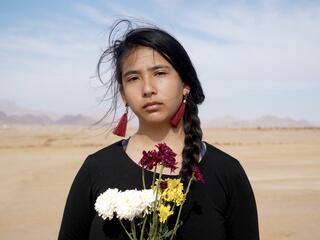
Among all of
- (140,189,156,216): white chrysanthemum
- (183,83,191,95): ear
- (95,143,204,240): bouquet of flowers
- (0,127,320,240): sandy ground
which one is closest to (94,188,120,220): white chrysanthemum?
(95,143,204,240): bouquet of flowers

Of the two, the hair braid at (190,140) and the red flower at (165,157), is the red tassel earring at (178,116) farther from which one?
the red flower at (165,157)

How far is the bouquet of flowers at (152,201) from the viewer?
6.09ft

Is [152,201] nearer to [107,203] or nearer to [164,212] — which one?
[164,212]

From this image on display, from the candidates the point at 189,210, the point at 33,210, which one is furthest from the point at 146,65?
the point at 33,210

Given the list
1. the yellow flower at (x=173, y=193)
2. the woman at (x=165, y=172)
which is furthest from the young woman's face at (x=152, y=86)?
the yellow flower at (x=173, y=193)

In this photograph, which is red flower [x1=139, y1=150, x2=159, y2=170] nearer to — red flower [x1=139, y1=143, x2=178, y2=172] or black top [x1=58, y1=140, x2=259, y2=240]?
red flower [x1=139, y1=143, x2=178, y2=172]

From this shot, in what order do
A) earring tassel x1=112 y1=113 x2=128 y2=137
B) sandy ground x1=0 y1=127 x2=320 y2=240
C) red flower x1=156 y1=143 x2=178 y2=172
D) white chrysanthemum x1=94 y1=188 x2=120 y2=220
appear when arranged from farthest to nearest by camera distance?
sandy ground x1=0 y1=127 x2=320 y2=240
earring tassel x1=112 y1=113 x2=128 y2=137
white chrysanthemum x1=94 y1=188 x2=120 y2=220
red flower x1=156 y1=143 x2=178 y2=172

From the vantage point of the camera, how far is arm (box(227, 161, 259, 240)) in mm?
2182

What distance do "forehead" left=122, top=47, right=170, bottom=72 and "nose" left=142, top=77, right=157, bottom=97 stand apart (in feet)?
0.21

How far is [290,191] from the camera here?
35.4 ft

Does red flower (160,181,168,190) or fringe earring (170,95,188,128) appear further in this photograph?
fringe earring (170,95,188,128)

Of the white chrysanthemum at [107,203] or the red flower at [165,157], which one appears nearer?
the red flower at [165,157]

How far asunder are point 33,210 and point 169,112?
797 cm

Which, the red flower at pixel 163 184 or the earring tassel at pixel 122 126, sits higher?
the earring tassel at pixel 122 126
